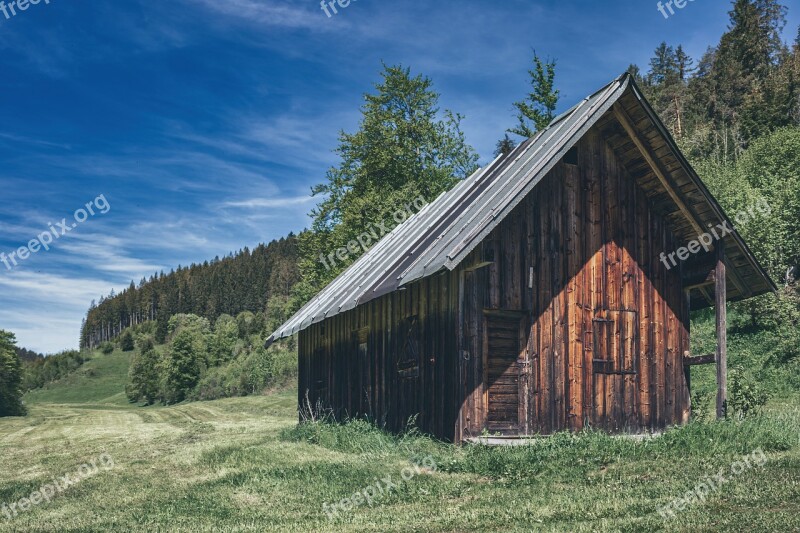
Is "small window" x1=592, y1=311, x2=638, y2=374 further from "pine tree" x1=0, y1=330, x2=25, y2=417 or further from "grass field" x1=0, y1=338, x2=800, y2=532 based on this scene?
"pine tree" x1=0, y1=330, x2=25, y2=417

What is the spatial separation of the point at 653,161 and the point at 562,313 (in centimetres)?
405

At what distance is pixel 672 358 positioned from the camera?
18641 mm

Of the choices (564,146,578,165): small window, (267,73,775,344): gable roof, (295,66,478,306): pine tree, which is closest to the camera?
(267,73,775,344): gable roof

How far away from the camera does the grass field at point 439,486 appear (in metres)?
9.55

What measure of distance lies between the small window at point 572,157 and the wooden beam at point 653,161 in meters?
1.19

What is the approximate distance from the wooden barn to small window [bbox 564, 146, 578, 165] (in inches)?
1.3

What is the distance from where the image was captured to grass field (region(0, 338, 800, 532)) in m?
9.55

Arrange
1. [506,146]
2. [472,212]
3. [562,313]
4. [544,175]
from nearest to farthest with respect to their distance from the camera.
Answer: [544,175]
[562,313]
[472,212]
[506,146]

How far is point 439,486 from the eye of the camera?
12391 millimetres

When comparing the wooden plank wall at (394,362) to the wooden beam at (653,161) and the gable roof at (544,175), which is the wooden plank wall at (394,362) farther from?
the wooden beam at (653,161)

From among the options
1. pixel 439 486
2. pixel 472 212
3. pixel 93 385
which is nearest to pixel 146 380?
pixel 93 385

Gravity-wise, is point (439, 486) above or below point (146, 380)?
above

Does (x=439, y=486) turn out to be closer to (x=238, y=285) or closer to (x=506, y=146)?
(x=506, y=146)

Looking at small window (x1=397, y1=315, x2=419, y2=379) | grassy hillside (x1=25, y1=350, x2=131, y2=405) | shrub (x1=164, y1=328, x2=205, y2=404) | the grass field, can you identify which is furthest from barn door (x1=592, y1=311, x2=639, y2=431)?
grassy hillside (x1=25, y1=350, x2=131, y2=405)
